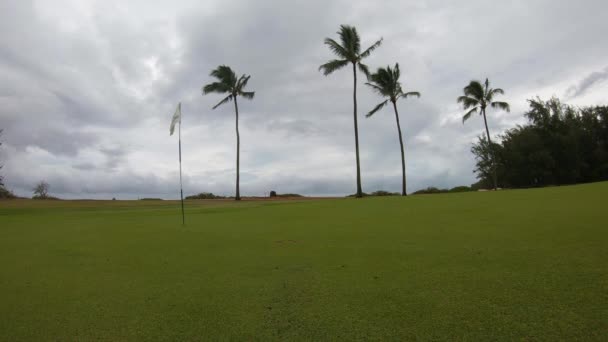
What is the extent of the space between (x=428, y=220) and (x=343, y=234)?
8.11 ft

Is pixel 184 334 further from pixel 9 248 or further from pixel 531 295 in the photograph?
pixel 9 248

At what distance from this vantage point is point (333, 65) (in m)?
24.8

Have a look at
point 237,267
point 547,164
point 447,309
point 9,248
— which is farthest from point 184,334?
point 547,164

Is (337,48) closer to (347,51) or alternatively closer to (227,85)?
(347,51)

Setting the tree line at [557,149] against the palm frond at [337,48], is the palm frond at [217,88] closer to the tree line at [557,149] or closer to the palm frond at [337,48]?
the palm frond at [337,48]

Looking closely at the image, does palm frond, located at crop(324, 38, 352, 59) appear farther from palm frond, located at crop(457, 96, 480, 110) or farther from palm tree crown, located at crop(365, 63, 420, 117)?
palm frond, located at crop(457, 96, 480, 110)

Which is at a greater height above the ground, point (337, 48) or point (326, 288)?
point (337, 48)

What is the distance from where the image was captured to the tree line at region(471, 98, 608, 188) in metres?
32.1

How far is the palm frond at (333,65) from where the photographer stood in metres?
24.7

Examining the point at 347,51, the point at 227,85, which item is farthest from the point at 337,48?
the point at 227,85

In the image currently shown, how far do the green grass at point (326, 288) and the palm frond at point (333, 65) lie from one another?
21.1m

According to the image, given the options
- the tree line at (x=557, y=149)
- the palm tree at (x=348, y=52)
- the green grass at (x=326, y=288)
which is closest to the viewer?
the green grass at (x=326, y=288)

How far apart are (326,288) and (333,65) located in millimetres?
23878

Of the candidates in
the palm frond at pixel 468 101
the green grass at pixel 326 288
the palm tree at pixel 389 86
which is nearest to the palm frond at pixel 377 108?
the palm tree at pixel 389 86
